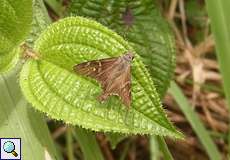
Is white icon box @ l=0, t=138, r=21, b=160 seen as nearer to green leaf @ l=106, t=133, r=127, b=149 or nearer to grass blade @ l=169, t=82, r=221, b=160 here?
green leaf @ l=106, t=133, r=127, b=149

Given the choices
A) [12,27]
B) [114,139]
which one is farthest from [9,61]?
[114,139]

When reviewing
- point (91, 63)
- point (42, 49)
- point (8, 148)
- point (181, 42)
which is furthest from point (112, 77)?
point (181, 42)

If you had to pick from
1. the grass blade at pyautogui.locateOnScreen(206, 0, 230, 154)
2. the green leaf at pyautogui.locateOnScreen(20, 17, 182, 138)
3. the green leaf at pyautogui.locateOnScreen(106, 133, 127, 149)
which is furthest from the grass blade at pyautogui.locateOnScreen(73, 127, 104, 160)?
the grass blade at pyautogui.locateOnScreen(206, 0, 230, 154)

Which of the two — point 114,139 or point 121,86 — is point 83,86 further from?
point 114,139

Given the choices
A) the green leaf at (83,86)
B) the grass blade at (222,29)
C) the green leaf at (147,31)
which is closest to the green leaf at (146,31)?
the green leaf at (147,31)

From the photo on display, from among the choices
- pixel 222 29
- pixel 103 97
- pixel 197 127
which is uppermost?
pixel 222 29

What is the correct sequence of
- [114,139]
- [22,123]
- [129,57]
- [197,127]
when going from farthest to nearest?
[197,127], [114,139], [22,123], [129,57]

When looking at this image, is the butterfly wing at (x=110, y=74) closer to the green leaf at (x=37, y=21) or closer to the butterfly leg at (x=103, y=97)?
the butterfly leg at (x=103, y=97)
